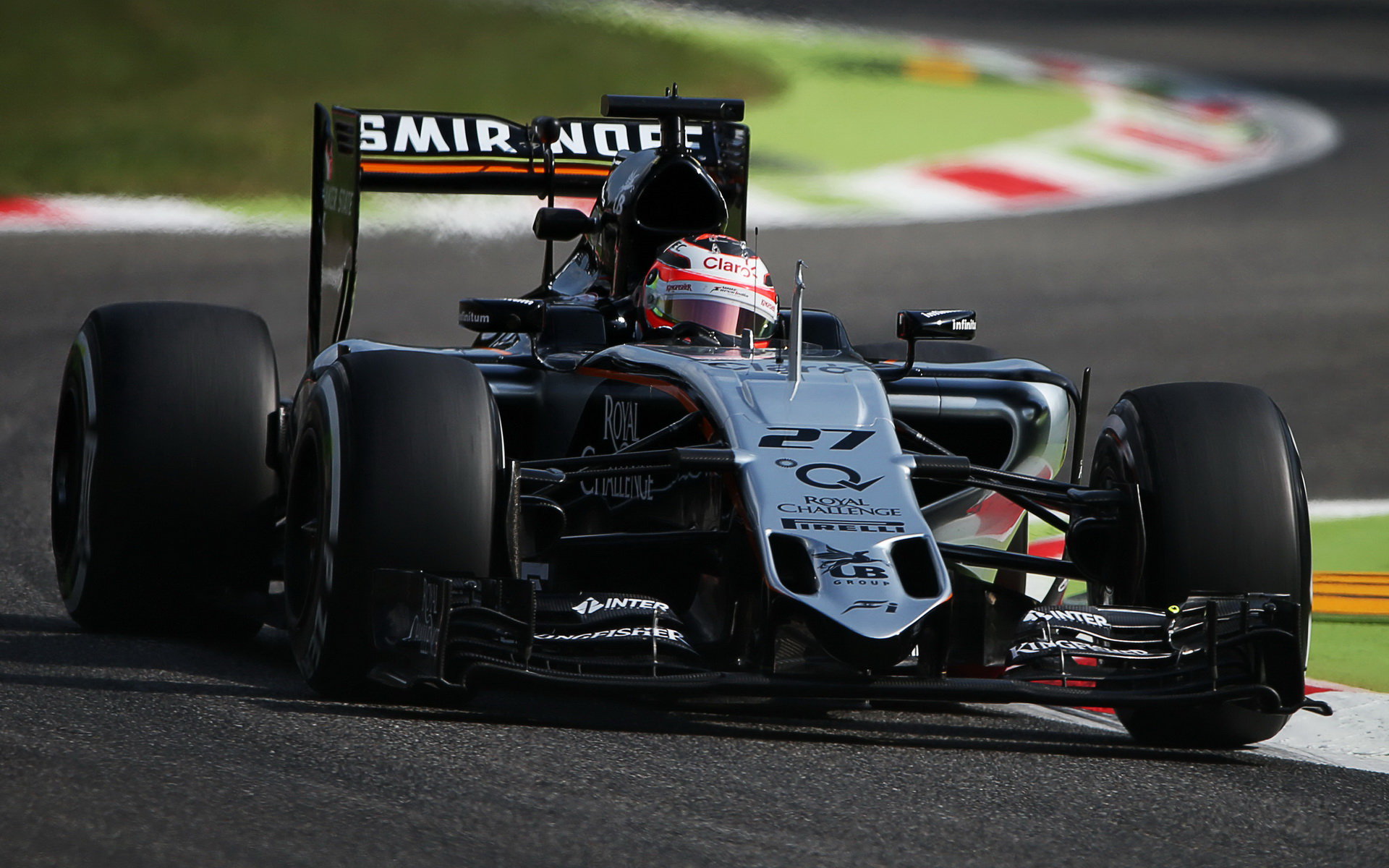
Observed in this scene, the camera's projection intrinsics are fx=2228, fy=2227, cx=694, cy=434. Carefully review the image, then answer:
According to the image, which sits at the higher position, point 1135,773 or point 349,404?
point 349,404

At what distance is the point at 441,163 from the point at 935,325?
2.37 m

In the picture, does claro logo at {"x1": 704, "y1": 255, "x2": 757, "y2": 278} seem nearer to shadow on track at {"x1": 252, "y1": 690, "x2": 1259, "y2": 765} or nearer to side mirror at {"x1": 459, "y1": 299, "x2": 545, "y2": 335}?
side mirror at {"x1": 459, "y1": 299, "x2": 545, "y2": 335}

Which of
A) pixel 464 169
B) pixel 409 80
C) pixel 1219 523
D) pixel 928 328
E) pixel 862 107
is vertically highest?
pixel 409 80

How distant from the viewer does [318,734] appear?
184 inches

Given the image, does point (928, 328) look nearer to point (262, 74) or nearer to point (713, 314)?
point (713, 314)

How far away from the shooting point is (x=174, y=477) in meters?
6.16

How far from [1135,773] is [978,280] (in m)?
9.95

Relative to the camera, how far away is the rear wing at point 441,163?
7359mm

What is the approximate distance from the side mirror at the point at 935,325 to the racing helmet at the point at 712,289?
469mm

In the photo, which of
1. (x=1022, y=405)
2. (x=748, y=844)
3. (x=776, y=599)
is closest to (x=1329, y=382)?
(x=1022, y=405)

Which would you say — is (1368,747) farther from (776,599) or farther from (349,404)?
(349,404)

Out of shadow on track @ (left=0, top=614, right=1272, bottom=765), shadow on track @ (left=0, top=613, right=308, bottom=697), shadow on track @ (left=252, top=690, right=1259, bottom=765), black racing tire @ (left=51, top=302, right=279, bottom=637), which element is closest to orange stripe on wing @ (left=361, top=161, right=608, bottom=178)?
black racing tire @ (left=51, top=302, right=279, bottom=637)

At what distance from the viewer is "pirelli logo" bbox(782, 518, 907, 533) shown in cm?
496

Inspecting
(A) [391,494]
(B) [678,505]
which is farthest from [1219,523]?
(A) [391,494]
